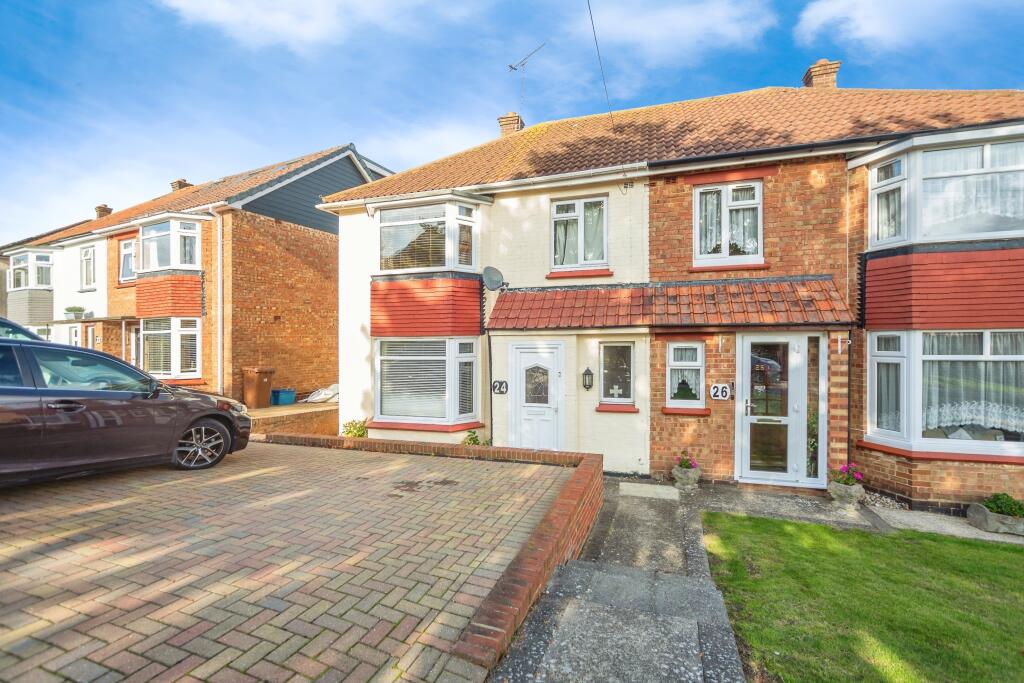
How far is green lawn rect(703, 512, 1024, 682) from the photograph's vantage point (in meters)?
3.29

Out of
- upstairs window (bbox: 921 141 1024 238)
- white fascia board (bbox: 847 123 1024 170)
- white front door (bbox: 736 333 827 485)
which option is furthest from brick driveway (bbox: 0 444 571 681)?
white fascia board (bbox: 847 123 1024 170)

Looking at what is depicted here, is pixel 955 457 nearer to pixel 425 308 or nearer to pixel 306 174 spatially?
pixel 425 308

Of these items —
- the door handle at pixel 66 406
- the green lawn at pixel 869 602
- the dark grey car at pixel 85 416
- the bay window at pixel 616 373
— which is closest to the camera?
the green lawn at pixel 869 602

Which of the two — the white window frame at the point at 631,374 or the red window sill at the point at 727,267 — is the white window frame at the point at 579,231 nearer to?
the white window frame at the point at 631,374

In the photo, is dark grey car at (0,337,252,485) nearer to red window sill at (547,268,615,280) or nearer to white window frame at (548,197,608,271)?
red window sill at (547,268,615,280)

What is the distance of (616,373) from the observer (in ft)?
29.2

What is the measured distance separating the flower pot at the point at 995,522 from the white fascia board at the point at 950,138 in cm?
533

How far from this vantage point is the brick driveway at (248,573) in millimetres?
2492

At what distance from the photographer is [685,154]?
8.62 m

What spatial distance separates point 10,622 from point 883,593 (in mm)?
6788

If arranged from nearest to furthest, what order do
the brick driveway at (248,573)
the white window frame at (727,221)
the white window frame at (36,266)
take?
the brick driveway at (248,573), the white window frame at (727,221), the white window frame at (36,266)

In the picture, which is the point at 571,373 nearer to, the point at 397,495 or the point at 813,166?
the point at 397,495

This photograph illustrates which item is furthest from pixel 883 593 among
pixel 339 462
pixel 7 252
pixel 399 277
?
pixel 7 252

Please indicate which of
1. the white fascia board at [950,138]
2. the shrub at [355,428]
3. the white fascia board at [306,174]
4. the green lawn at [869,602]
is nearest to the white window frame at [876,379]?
the green lawn at [869,602]
